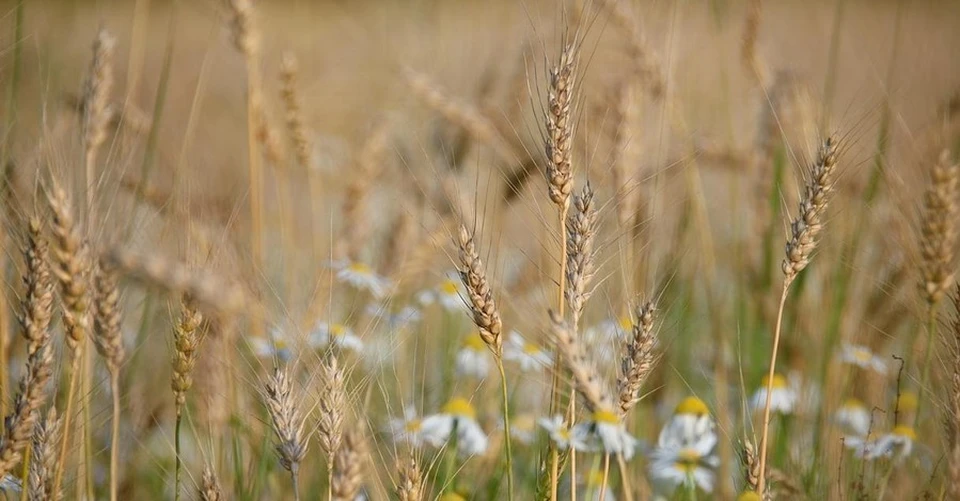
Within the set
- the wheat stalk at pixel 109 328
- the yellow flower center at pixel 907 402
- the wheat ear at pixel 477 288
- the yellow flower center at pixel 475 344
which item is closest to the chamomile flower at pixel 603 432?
the wheat ear at pixel 477 288

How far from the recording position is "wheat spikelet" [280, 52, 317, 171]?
2.13 m

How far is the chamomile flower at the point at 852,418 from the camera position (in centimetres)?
193

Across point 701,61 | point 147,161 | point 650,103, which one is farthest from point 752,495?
point 701,61

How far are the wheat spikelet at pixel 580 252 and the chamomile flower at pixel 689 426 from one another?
0.58 m

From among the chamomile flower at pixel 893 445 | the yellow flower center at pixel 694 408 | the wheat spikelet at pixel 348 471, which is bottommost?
the wheat spikelet at pixel 348 471

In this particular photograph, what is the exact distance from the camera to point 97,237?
1220 millimetres

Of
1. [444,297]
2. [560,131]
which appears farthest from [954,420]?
[444,297]

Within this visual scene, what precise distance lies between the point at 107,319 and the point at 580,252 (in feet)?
2.09

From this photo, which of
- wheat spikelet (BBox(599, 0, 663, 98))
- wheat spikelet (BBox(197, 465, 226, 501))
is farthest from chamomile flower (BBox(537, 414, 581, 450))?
wheat spikelet (BBox(599, 0, 663, 98))

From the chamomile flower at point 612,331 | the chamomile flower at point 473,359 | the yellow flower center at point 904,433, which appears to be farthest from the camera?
the chamomile flower at point 473,359

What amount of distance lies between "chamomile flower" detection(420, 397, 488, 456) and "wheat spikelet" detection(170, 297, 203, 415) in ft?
1.57

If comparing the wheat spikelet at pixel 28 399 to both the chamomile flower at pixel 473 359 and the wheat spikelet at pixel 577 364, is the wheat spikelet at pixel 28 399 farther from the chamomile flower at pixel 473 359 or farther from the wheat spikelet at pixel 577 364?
the chamomile flower at pixel 473 359

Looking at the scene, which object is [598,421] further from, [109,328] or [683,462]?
[109,328]

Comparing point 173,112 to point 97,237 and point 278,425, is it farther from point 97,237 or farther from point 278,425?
point 278,425
